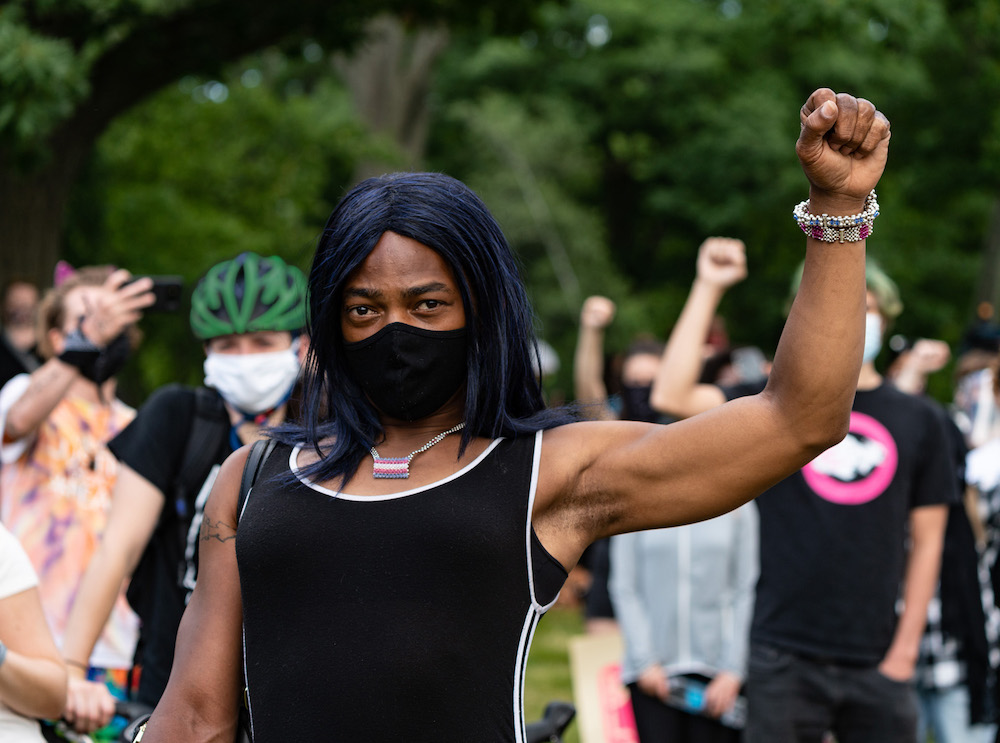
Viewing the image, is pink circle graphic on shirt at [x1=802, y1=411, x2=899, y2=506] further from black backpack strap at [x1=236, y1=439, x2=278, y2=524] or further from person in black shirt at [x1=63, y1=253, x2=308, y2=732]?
black backpack strap at [x1=236, y1=439, x2=278, y2=524]

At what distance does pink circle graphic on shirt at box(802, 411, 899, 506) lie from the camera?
467 centimetres

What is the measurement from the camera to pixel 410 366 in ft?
7.45

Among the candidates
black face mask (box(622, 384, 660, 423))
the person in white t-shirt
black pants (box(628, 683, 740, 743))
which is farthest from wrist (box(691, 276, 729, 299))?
the person in white t-shirt

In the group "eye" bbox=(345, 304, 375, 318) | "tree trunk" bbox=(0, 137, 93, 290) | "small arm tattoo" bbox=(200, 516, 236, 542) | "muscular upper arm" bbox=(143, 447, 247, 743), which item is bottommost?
"muscular upper arm" bbox=(143, 447, 247, 743)

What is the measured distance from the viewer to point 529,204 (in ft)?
92.1

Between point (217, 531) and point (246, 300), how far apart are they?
1457 mm

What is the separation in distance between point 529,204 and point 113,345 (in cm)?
2386

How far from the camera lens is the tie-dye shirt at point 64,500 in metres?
4.44

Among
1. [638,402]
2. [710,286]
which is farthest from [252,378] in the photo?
[638,402]

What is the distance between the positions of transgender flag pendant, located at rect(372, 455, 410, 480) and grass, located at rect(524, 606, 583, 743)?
16.9 ft

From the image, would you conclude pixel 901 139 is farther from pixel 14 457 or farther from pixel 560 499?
pixel 560 499

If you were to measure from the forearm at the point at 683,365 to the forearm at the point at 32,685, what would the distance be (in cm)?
236

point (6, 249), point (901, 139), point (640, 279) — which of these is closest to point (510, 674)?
point (6, 249)

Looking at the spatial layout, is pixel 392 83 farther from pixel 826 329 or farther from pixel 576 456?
pixel 826 329
